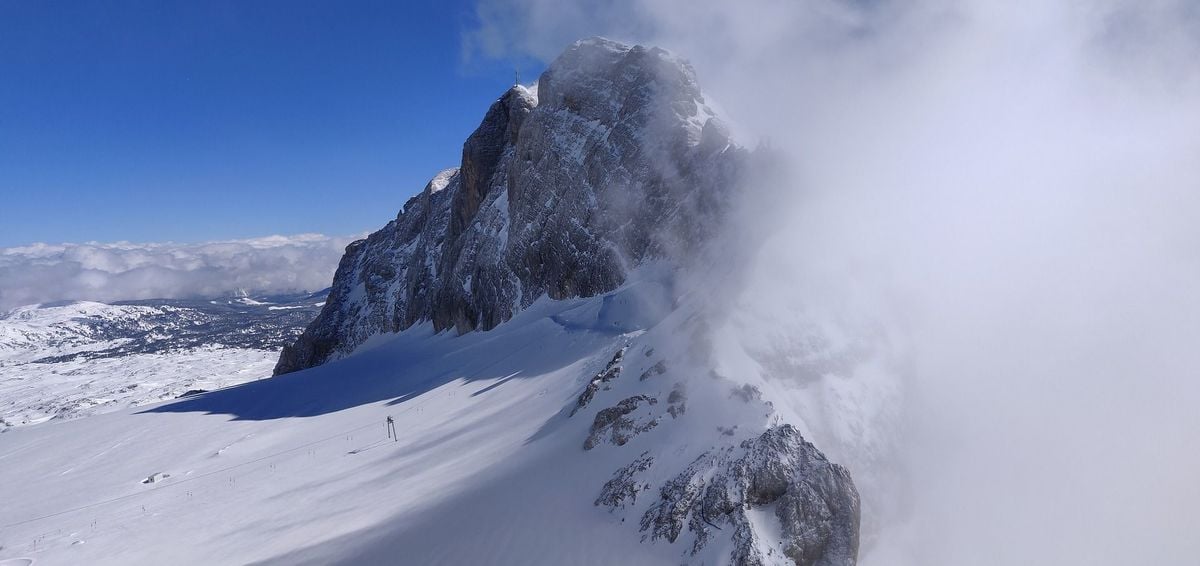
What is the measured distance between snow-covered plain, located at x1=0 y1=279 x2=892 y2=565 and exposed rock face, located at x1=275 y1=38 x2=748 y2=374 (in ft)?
28.3

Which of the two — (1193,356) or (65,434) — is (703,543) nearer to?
(1193,356)

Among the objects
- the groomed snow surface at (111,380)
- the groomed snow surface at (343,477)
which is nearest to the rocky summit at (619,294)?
the groomed snow surface at (343,477)

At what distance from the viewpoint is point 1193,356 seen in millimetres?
19172

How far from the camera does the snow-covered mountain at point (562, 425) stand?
39.9 feet

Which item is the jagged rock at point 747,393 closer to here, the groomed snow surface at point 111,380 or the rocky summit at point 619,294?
the rocky summit at point 619,294

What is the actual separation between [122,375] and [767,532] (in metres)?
195

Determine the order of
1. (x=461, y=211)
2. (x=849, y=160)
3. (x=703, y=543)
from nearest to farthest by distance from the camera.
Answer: (x=703, y=543) → (x=849, y=160) → (x=461, y=211)

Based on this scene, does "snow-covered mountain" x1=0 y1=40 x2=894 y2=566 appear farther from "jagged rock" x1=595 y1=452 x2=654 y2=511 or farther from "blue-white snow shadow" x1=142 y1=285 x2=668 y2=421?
"blue-white snow shadow" x1=142 y1=285 x2=668 y2=421

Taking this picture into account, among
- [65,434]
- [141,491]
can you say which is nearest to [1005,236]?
[141,491]

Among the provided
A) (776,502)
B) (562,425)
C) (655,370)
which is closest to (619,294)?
(655,370)

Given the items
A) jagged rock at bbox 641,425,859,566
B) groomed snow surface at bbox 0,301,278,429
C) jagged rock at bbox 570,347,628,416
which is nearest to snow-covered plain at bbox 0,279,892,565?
jagged rock at bbox 570,347,628,416

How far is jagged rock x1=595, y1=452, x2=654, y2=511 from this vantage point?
506 inches

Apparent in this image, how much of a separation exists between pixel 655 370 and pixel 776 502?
7.48 m

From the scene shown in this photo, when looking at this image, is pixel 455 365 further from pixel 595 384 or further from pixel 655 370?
pixel 655 370
